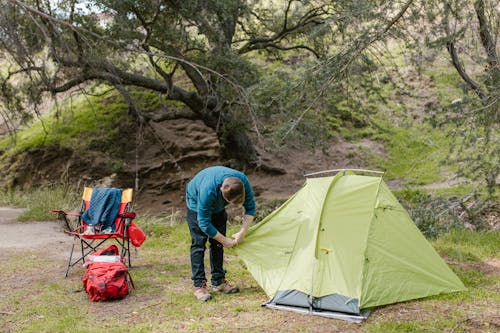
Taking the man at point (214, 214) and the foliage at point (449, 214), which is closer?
the man at point (214, 214)

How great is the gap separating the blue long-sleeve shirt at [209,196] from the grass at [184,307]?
780 millimetres

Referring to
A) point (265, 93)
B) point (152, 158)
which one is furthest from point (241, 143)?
point (265, 93)

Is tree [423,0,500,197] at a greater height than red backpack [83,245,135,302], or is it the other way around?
tree [423,0,500,197]

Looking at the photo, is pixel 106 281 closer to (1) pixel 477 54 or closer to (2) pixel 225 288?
(2) pixel 225 288

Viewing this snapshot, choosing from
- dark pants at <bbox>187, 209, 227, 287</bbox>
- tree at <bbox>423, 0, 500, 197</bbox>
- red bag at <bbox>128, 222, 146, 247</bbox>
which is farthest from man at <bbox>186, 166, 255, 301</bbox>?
tree at <bbox>423, 0, 500, 197</bbox>

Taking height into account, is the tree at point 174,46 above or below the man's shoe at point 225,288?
above

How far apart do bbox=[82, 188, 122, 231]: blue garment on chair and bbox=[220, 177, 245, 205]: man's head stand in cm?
239

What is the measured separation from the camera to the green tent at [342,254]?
15.2 ft

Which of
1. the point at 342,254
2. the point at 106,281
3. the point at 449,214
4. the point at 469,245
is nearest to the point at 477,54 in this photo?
the point at 449,214

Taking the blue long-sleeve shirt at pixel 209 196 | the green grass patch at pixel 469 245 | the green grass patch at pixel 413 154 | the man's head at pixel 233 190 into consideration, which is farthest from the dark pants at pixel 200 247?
the green grass patch at pixel 413 154

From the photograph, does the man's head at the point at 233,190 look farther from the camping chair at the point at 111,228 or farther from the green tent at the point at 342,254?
the camping chair at the point at 111,228

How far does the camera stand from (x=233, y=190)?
459 cm

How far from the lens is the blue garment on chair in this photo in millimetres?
6473

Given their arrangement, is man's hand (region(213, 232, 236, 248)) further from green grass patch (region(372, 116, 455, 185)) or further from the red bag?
green grass patch (region(372, 116, 455, 185))
